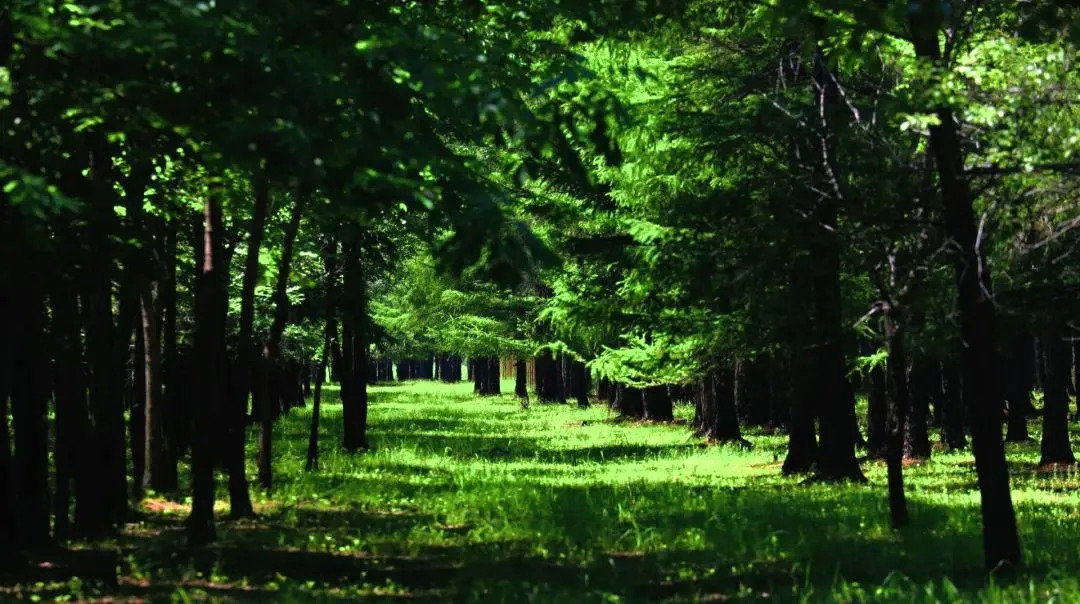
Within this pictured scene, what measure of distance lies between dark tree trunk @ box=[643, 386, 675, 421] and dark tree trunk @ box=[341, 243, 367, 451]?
1536 centimetres

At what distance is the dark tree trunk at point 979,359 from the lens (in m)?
9.86

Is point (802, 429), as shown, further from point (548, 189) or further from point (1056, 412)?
point (548, 189)

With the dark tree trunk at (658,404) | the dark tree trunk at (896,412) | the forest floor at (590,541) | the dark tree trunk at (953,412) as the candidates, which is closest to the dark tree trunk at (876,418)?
the forest floor at (590,541)

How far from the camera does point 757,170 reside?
1636 cm

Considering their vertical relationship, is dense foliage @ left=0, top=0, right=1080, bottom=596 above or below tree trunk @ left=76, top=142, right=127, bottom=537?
above

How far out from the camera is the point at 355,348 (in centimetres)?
2934

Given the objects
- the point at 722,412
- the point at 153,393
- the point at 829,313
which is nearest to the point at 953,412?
the point at 722,412

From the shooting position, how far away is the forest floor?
371 inches

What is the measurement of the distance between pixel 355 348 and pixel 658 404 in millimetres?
16258

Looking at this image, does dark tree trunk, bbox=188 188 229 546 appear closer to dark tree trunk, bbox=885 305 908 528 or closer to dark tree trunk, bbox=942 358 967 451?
dark tree trunk, bbox=885 305 908 528

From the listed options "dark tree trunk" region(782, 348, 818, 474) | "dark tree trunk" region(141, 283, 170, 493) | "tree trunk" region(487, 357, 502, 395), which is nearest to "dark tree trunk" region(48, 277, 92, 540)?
"dark tree trunk" region(141, 283, 170, 493)

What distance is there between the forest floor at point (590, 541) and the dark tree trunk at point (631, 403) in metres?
21.1

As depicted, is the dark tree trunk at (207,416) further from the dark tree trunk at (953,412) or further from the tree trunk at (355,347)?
the dark tree trunk at (953,412)

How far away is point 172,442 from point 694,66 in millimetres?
10269
